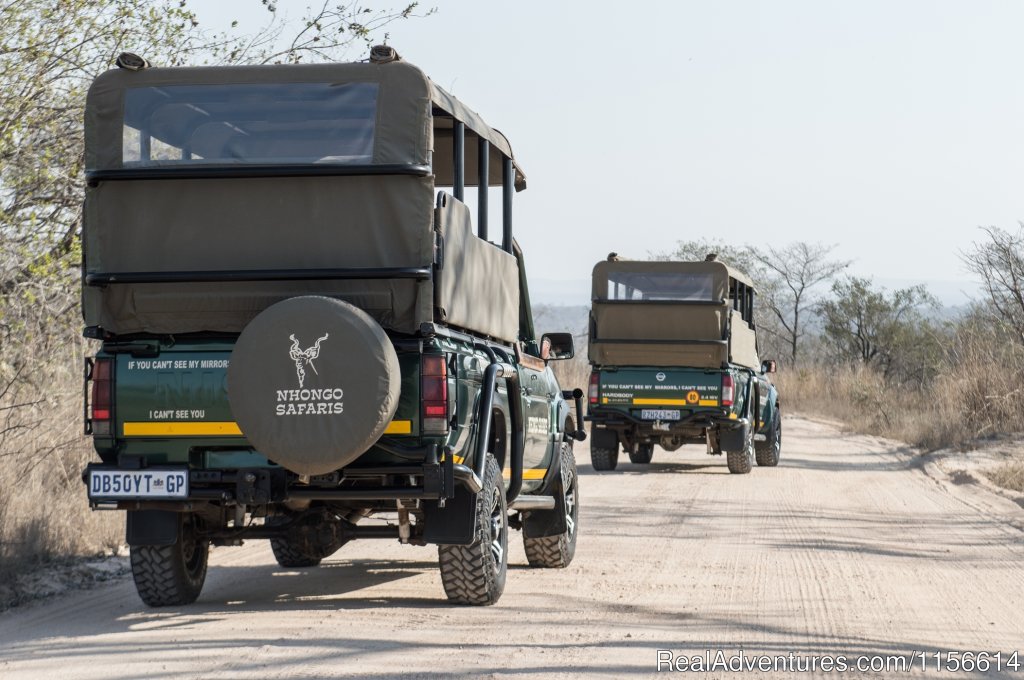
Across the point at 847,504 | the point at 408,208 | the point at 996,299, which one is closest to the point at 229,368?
the point at 408,208

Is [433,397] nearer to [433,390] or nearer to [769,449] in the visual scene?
[433,390]

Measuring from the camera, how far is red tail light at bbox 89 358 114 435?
292 inches

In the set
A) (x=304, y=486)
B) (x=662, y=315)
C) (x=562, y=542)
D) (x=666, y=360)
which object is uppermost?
(x=662, y=315)

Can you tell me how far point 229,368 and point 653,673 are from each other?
254 cm

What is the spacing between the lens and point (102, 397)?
7.43m

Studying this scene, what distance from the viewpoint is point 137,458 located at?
7406 millimetres

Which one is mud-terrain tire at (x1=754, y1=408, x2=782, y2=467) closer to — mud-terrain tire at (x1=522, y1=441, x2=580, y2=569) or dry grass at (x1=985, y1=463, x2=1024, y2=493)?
dry grass at (x1=985, y1=463, x2=1024, y2=493)

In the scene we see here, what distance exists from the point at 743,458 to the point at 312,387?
13.4 metres

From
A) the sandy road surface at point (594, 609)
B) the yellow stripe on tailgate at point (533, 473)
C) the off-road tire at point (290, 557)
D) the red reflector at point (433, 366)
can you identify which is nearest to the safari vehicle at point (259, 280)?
the red reflector at point (433, 366)

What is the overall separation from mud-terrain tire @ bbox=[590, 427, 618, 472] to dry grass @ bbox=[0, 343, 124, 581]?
832 centimetres

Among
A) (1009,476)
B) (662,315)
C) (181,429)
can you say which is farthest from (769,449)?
(181,429)

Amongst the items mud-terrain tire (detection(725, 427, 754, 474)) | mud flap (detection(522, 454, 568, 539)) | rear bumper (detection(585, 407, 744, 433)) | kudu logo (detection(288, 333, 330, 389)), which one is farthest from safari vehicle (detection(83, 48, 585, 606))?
mud-terrain tire (detection(725, 427, 754, 474))

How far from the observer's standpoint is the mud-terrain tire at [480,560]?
7.70 meters

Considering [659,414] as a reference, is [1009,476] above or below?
below
